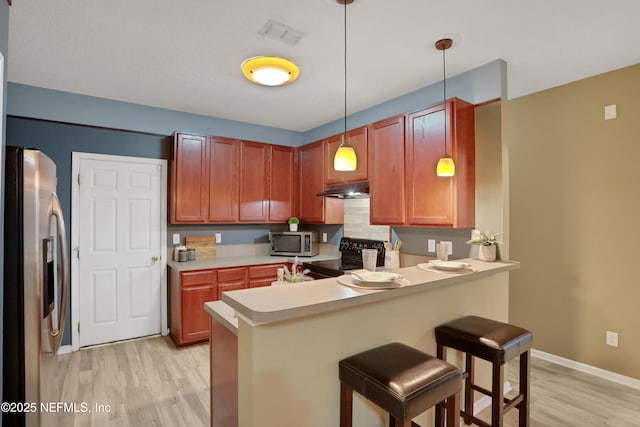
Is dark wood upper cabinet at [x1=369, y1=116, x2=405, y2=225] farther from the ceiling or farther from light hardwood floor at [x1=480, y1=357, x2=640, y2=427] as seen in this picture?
light hardwood floor at [x1=480, y1=357, x2=640, y2=427]

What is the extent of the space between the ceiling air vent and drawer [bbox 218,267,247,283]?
7.93 feet

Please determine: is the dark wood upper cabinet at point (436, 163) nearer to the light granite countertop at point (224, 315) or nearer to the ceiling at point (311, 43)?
the ceiling at point (311, 43)

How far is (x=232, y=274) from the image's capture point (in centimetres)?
371

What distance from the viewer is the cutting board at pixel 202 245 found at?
405 cm

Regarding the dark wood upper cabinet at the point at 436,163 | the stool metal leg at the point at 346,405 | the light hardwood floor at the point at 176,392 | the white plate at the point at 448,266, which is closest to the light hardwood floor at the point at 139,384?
the light hardwood floor at the point at 176,392

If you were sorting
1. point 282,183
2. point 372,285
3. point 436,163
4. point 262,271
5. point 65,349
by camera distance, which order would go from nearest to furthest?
point 372,285 < point 436,163 < point 65,349 < point 262,271 < point 282,183

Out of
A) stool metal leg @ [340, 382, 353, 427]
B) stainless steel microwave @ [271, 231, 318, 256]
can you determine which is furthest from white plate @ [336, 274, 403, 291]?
stainless steel microwave @ [271, 231, 318, 256]

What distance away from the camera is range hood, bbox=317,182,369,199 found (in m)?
3.45

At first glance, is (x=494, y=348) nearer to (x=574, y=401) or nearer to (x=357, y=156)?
(x=574, y=401)

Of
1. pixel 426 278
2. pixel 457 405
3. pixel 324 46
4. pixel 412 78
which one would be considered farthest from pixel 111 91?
pixel 457 405

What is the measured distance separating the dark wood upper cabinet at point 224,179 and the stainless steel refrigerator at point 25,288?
2.33m

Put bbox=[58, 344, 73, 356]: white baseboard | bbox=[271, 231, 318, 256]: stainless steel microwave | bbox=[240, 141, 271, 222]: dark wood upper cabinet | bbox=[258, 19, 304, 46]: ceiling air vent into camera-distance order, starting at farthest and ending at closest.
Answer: bbox=[271, 231, 318, 256]: stainless steel microwave < bbox=[240, 141, 271, 222]: dark wood upper cabinet < bbox=[58, 344, 73, 356]: white baseboard < bbox=[258, 19, 304, 46]: ceiling air vent

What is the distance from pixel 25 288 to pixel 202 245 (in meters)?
2.72

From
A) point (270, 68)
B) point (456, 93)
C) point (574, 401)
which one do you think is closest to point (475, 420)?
point (574, 401)
